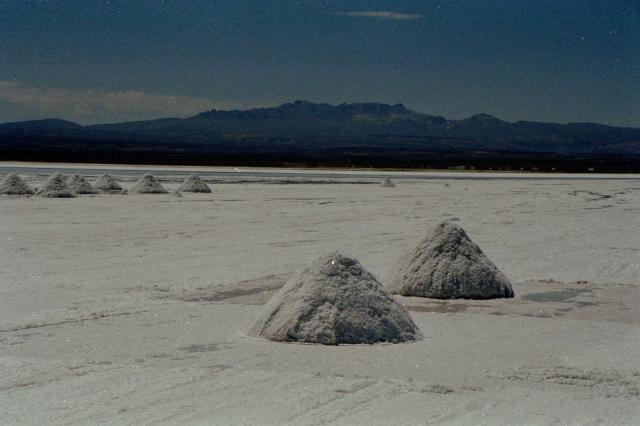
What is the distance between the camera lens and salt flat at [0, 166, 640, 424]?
6.09 metres

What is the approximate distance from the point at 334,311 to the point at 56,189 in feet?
81.7

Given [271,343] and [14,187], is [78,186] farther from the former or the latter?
[271,343]

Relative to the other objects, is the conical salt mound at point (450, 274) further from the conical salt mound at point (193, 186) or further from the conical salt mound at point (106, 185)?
the conical salt mound at point (106, 185)

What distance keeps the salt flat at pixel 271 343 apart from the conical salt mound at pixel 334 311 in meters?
0.20

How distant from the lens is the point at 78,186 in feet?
112

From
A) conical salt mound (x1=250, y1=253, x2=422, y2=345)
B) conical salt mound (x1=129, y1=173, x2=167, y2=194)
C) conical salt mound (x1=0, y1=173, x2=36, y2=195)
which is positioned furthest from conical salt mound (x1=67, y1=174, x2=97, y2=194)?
conical salt mound (x1=250, y1=253, x2=422, y2=345)

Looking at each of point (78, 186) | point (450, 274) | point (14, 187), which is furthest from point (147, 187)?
point (450, 274)

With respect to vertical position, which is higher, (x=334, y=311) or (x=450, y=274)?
(x=334, y=311)

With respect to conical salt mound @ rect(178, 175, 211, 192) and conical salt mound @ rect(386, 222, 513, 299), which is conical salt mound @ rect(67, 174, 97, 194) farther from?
Result: conical salt mound @ rect(386, 222, 513, 299)

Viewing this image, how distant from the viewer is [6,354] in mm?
7594

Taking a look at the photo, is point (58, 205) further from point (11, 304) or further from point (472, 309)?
point (472, 309)

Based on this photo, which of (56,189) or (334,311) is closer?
(334,311)

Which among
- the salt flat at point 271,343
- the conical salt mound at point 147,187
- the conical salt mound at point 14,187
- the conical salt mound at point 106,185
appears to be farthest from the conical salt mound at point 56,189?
the salt flat at point 271,343

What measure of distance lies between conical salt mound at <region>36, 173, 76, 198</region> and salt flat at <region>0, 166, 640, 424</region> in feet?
37.2
